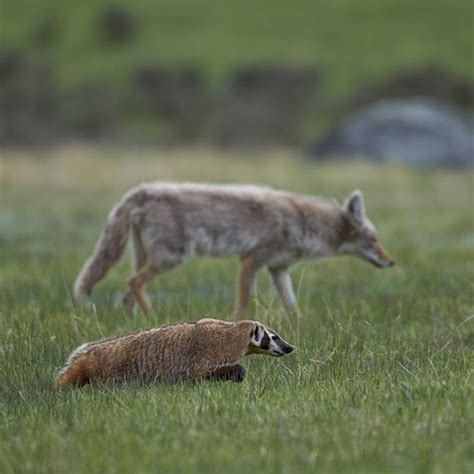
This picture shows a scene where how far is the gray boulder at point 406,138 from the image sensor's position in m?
36.2

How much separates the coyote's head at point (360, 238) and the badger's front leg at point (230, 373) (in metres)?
4.58

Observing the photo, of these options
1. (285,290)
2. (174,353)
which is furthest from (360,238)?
(174,353)

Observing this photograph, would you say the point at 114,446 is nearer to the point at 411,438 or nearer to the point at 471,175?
the point at 411,438

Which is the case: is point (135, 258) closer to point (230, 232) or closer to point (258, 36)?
point (230, 232)

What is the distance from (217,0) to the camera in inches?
2694

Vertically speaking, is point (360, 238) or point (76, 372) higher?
point (76, 372)

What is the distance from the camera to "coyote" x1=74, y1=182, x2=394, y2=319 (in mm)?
9711

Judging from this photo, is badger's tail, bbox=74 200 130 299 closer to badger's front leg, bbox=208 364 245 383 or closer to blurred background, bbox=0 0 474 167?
badger's front leg, bbox=208 364 245 383

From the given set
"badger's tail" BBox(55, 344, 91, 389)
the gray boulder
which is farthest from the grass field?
the gray boulder

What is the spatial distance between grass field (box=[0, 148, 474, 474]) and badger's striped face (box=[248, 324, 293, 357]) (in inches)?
4.7

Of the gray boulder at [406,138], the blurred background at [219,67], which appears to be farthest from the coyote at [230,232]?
the blurred background at [219,67]

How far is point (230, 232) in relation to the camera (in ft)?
33.1

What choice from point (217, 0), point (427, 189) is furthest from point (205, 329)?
point (217, 0)

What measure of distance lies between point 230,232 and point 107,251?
1.20 m
